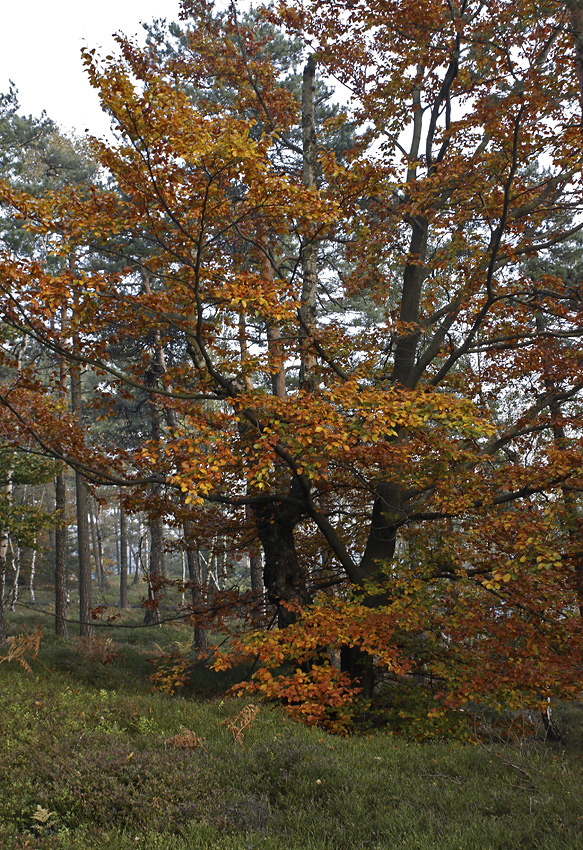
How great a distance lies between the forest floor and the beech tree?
138 centimetres

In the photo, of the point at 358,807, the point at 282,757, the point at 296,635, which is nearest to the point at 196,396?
the point at 296,635

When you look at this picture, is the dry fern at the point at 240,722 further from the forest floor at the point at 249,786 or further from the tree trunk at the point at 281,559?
the tree trunk at the point at 281,559

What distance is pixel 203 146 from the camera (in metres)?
6.33

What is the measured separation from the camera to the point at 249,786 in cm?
529

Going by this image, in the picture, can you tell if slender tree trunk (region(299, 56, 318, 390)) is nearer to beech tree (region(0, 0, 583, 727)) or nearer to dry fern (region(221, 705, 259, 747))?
beech tree (region(0, 0, 583, 727))

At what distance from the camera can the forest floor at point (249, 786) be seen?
171 inches

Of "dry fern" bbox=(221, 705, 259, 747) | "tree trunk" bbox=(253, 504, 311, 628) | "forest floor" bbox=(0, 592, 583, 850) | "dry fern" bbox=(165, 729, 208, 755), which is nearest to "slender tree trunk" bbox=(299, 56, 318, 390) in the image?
"tree trunk" bbox=(253, 504, 311, 628)

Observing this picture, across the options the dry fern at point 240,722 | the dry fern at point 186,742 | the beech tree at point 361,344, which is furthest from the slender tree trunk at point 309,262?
the dry fern at point 186,742

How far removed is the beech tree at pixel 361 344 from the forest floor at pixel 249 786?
54.5 inches

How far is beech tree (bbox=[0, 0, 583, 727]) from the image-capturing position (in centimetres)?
748

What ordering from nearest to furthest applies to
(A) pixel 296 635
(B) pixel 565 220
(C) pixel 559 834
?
1. (C) pixel 559 834
2. (A) pixel 296 635
3. (B) pixel 565 220

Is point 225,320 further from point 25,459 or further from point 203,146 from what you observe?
point 25,459

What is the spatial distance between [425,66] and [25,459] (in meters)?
12.4

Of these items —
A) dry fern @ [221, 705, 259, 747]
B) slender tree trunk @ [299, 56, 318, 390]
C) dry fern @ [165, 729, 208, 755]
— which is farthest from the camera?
slender tree trunk @ [299, 56, 318, 390]
